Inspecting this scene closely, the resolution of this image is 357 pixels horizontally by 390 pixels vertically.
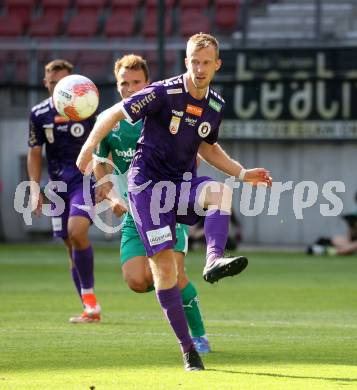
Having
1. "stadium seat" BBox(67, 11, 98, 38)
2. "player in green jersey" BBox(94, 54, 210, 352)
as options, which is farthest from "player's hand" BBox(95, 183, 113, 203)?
"stadium seat" BBox(67, 11, 98, 38)

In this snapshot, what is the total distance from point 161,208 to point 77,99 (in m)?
2.44

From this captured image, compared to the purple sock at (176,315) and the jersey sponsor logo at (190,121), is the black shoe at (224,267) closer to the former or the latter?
the purple sock at (176,315)

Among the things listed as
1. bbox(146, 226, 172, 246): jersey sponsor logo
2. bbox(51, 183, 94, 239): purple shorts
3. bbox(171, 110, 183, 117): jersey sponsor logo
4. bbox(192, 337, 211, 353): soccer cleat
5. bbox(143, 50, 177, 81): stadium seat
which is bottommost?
bbox(192, 337, 211, 353): soccer cleat

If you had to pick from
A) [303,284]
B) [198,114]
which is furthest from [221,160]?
[303,284]

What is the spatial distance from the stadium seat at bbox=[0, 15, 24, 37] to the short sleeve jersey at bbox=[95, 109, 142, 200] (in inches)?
723

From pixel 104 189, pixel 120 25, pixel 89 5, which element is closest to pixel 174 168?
pixel 104 189

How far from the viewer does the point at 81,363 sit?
862 cm

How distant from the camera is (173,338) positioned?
405 inches

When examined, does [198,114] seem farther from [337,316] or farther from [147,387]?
[337,316]

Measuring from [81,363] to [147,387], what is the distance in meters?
1.33

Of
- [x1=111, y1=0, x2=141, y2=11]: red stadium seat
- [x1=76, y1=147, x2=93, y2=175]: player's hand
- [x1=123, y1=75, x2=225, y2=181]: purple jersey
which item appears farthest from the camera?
[x1=111, y1=0, x2=141, y2=11]: red stadium seat

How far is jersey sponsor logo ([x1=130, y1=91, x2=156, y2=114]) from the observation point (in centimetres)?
820

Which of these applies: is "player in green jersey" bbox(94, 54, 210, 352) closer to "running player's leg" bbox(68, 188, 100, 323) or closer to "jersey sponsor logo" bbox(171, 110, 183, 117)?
"jersey sponsor logo" bbox(171, 110, 183, 117)

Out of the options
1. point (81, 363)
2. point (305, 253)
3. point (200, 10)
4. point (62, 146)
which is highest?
point (200, 10)
